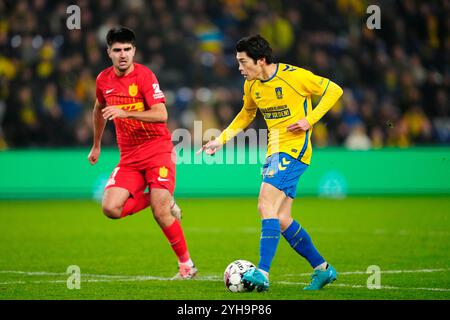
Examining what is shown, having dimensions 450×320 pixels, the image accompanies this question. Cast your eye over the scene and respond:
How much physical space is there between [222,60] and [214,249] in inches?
427

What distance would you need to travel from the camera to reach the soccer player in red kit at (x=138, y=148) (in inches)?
353

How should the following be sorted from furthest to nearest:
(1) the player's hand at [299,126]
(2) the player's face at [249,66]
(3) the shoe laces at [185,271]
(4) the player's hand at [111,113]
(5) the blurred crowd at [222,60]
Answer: (5) the blurred crowd at [222,60]
(3) the shoe laces at [185,271]
(2) the player's face at [249,66]
(1) the player's hand at [299,126]
(4) the player's hand at [111,113]

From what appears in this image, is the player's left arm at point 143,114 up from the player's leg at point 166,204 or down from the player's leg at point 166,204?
up

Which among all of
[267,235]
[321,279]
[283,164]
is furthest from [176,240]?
[321,279]

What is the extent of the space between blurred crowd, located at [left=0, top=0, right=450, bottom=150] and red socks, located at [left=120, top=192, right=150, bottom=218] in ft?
34.4

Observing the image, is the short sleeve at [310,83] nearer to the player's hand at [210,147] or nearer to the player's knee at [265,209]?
the player's hand at [210,147]

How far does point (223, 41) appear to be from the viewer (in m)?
22.6

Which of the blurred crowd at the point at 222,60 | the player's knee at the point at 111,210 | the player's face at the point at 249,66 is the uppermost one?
the blurred crowd at the point at 222,60

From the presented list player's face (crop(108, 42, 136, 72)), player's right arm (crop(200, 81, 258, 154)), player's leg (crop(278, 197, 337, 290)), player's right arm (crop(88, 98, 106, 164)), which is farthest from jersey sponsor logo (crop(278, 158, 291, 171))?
player's right arm (crop(88, 98, 106, 164))

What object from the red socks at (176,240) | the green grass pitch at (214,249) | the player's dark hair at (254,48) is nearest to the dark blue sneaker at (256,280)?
the green grass pitch at (214,249)

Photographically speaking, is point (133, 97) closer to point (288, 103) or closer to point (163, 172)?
point (163, 172)

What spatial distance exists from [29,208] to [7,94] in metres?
2.96

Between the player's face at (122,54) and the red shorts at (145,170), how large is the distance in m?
0.89

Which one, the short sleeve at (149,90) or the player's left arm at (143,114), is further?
the short sleeve at (149,90)
